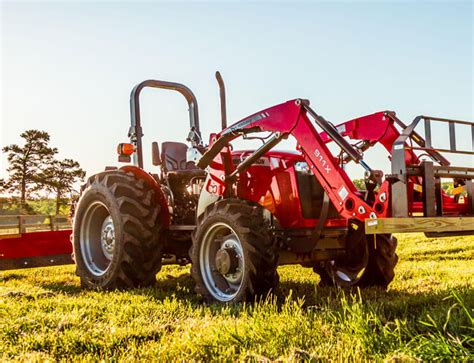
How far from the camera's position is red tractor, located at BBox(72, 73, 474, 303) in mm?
4945

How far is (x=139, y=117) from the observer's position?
7.51 metres

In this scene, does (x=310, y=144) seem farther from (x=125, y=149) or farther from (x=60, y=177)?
(x=60, y=177)

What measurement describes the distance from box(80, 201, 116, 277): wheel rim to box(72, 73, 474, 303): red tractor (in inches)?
0.5

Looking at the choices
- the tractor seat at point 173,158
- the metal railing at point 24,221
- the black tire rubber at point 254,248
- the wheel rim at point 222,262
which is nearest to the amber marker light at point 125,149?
the tractor seat at point 173,158

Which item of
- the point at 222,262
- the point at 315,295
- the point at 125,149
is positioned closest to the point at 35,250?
the point at 125,149

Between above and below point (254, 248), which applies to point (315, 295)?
below

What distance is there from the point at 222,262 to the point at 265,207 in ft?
2.42

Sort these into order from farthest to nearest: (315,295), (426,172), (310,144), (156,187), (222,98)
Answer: (222,98)
(156,187)
(315,295)
(310,144)
(426,172)

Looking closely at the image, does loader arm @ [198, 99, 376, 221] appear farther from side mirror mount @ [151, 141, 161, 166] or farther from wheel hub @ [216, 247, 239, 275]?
side mirror mount @ [151, 141, 161, 166]

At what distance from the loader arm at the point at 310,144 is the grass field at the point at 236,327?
795 mm

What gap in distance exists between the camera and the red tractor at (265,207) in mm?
4945

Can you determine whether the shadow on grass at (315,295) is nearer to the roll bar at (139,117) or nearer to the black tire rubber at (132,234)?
the black tire rubber at (132,234)

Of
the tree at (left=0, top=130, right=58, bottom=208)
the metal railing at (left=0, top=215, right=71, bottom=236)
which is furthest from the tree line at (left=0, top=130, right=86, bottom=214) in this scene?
the metal railing at (left=0, top=215, right=71, bottom=236)

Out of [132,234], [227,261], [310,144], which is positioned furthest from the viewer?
[132,234]
